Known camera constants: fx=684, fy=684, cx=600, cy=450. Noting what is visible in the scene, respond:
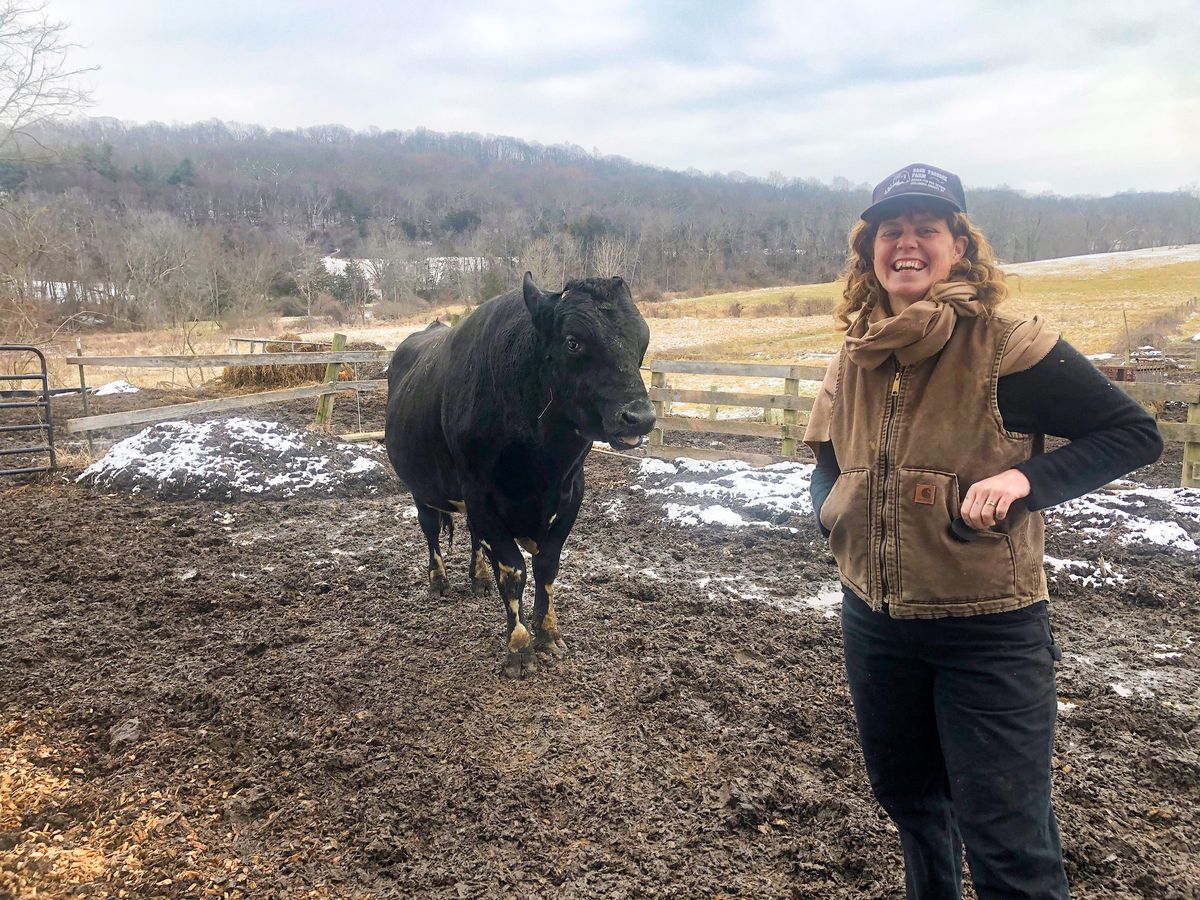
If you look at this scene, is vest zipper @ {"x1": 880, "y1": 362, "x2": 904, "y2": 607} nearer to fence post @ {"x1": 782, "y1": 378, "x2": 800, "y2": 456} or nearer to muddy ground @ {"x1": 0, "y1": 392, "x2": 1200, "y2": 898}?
muddy ground @ {"x1": 0, "y1": 392, "x2": 1200, "y2": 898}

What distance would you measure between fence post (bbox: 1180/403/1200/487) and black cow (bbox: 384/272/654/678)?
628cm

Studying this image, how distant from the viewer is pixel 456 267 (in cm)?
7244

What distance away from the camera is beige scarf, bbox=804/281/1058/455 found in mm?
1567

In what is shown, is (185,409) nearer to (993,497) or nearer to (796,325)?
(993,497)

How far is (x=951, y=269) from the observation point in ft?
5.72

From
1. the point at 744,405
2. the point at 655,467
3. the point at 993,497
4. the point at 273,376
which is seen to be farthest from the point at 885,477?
the point at 273,376

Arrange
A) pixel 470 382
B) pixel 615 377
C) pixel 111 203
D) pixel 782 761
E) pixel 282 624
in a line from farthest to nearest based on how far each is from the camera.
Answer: pixel 111 203 → pixel 282 624 → pixel 470 382 → pixel 615 377 → pixel 782 761

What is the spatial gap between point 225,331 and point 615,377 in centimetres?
3821

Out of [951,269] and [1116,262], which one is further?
[1116,262]

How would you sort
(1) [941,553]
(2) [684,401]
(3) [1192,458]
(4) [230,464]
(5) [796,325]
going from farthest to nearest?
(5) [796,325]
(2) [684,401]
(4) [230,464]
(3) [1192,458]
(1) [941,553]

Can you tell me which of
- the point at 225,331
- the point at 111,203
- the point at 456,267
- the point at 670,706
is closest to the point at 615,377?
the point at 670,706

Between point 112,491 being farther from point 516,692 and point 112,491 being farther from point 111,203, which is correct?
point 111,203

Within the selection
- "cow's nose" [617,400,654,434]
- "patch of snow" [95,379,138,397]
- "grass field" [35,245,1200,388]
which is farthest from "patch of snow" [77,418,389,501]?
"patch of snow" [95,379,138,397]

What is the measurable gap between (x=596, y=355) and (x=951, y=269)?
1.82 m
